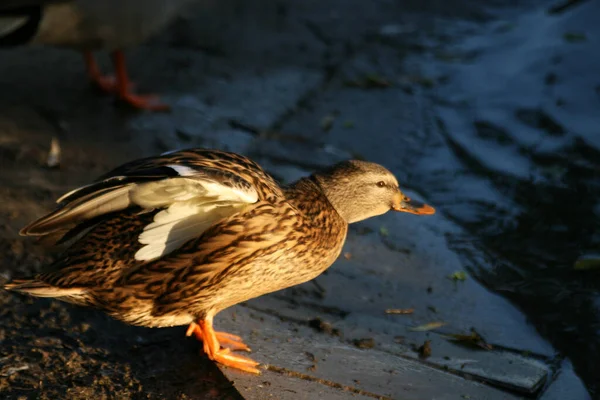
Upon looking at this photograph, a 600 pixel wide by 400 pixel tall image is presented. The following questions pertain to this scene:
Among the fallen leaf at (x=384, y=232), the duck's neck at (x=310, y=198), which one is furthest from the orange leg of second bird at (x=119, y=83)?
the duck's neck at (x=310, y=198)

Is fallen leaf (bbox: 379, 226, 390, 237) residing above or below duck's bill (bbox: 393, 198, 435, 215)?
below

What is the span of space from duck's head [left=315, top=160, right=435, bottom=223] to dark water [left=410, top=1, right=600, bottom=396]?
3.11 ft

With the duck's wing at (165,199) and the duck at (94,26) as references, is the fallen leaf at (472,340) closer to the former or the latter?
the duck's wing at (165,199)

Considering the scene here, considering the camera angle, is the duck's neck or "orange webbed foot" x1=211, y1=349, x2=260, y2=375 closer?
"orange webbed foot" x1=211, y1=349, x2=260, y2=375

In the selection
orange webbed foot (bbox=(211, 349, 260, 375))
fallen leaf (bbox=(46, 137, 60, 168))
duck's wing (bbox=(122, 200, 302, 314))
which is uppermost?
duck's wing (bbox=(122, 200, 302, 314))

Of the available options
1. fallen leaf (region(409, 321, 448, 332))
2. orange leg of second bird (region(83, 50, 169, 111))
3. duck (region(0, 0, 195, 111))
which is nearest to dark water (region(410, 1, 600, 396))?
fallen leaf (region(409, 321, 448, 332))

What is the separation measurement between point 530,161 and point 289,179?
1.79 metres

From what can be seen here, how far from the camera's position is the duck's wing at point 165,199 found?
3.35 metres

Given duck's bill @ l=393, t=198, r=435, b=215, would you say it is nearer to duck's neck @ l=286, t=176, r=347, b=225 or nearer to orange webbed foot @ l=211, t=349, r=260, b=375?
duck's neck @ l=286, t=176, r=347, b=225

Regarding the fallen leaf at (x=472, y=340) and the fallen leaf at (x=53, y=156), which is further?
the fallen leaf at (x=53, y=156)

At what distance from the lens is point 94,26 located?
639 cm

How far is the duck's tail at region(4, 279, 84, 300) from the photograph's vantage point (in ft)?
11.6

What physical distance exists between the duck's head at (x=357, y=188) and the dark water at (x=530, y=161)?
0.95 m

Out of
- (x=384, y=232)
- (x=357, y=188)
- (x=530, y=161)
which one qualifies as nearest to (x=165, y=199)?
(x=357, y=188)
